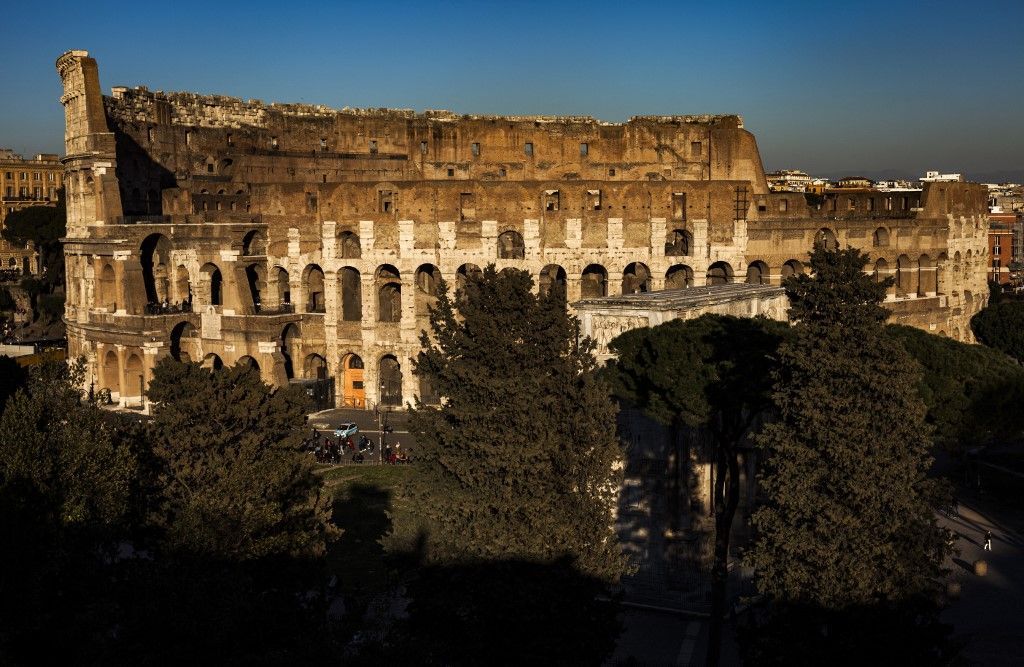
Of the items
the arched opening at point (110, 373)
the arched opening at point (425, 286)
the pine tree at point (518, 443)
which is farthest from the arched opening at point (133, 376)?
the pine tree at point (518, 443)

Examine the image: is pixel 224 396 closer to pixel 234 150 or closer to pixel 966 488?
pixel 966 488

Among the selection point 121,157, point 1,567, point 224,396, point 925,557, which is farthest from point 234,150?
point 925,557

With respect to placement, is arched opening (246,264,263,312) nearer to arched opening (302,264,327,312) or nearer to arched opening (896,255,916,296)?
arched opening (302,264,327,312)

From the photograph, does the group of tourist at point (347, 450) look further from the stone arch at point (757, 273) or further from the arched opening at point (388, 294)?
the stone arch at point (757, 273)

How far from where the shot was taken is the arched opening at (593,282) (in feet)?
149

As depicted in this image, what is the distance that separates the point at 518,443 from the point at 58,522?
23.2 feet

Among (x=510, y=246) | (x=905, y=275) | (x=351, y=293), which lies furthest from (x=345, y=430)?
(x=905, y=275)

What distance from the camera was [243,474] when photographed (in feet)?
64.0

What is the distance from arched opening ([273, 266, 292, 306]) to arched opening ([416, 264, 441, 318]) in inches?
191

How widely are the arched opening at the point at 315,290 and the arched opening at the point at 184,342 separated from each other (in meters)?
4.45

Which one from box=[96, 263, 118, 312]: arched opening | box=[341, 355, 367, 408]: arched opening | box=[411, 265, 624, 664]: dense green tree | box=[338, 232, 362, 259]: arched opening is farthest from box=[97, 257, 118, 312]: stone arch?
box=[411, 265, 624, 664]: dense green tree

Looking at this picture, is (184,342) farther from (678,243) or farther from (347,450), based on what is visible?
(678,243)

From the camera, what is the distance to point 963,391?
80.3ft

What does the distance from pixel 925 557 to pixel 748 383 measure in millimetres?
6106
